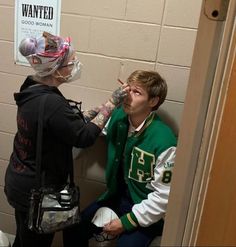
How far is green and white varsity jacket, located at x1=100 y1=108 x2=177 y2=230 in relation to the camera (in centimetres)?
148

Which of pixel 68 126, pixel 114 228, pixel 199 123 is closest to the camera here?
pixel 199 123

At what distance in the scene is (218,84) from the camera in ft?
1.93

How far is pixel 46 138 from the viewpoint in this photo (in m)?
1.42

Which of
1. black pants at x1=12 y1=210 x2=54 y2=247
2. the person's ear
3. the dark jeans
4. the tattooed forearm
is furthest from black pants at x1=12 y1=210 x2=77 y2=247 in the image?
the person's ear

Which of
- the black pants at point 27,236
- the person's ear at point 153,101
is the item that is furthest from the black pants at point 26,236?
the person's ear at point 153,101

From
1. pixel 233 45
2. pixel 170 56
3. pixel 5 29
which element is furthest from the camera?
pixel 5 29

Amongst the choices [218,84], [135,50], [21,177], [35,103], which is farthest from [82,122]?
[218,84]

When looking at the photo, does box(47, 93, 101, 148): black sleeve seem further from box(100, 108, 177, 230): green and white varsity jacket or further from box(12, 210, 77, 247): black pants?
box(12, 210, 77, 247): black pants

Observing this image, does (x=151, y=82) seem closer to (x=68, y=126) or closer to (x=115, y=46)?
(x=115, y=46)

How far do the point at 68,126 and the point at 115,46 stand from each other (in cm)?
53

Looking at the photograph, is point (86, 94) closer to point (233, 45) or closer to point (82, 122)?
point (82, 122)

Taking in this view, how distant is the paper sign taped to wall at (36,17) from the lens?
170 centimetres

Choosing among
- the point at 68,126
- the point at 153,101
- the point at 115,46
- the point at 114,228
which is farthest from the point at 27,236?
the point at 115,46

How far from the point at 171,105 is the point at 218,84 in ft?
3.60
